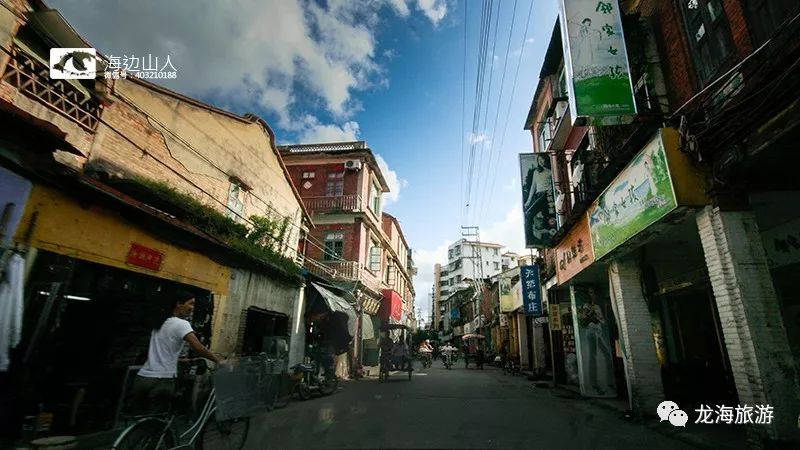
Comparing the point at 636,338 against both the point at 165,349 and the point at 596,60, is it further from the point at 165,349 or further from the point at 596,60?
the point at 165,349

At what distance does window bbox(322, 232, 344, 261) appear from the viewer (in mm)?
20703

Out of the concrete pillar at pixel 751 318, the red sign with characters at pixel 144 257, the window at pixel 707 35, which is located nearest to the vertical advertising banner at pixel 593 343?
the concrete pillar at pixel 751 318

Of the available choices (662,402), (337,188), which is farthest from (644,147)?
(337,188)

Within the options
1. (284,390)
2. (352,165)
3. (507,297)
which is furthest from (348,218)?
(507,297)

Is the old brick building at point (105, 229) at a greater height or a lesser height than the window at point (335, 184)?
lesser

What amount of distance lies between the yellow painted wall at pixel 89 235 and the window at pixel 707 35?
36.1ft

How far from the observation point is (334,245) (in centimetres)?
2105

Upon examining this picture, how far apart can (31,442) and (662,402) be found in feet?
35.0

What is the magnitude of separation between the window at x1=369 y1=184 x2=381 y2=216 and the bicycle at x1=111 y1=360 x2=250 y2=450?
18.7 meters

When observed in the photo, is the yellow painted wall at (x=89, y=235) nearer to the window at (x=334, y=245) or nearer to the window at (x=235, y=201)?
the window at (x=235, y=201)

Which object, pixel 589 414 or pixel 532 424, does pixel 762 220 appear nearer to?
pixel 589 414

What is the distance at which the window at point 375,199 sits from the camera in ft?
76.5

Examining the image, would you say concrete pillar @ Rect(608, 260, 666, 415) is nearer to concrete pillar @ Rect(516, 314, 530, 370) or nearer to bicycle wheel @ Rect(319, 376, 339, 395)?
bicycle wheel @ Rect(319, 376, 339, 395)

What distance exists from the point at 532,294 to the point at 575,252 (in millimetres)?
5970
